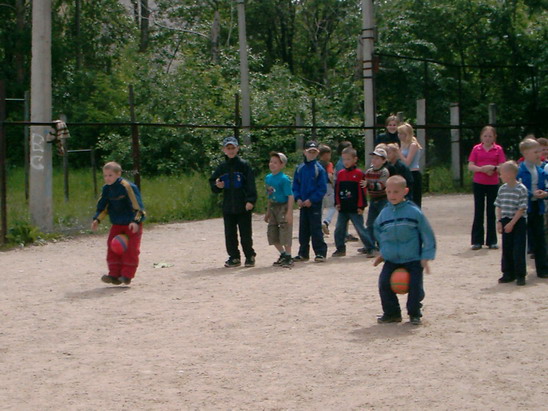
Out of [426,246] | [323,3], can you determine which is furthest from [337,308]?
[323,3]

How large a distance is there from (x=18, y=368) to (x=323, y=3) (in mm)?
37625

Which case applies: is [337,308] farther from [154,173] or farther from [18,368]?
[154,173]

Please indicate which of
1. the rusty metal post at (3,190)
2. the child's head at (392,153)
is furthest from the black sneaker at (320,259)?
the rusty metal post at (3,190)

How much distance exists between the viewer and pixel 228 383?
636 centimetres

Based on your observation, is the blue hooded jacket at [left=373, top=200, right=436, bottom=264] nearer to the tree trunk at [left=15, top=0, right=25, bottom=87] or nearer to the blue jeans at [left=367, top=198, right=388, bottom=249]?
the blue jeans at [left=367, top=198, right=388, bottom=249]

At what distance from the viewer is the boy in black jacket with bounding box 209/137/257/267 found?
39.3 feet

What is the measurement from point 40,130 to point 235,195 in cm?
468

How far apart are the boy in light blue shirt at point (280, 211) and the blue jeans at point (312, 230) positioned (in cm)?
45

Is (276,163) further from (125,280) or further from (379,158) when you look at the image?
(125,280)

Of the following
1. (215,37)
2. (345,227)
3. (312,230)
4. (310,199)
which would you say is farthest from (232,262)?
(215,37)

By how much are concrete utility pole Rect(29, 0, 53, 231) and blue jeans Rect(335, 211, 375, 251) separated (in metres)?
5.00

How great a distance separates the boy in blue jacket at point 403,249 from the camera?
816 cm

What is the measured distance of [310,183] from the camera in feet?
40.5

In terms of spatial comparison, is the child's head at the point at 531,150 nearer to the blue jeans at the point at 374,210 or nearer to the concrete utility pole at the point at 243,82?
the blue jeans at the point at 374,210
